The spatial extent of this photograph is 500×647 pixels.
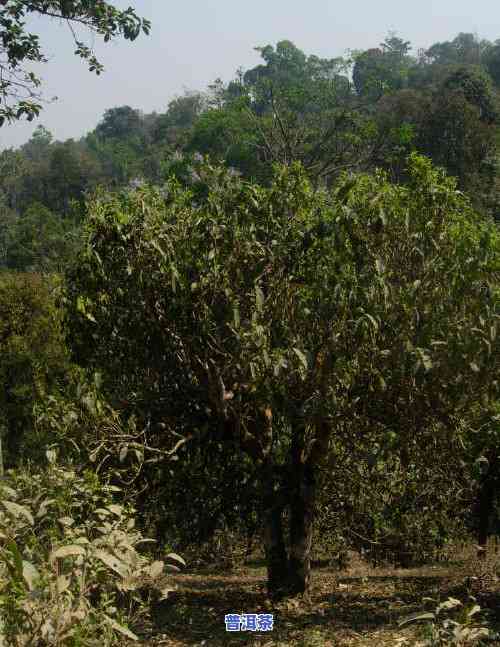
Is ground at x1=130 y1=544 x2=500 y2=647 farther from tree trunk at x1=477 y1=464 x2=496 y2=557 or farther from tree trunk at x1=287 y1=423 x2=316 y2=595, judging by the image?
tree trunk at x1=477 y1=464 x2=496 y2=557

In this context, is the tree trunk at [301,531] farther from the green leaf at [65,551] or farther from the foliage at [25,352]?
the foliage at [25,352]

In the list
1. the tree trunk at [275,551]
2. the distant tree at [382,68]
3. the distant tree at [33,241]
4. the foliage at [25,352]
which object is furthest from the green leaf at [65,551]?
the distant tree at [33,241]

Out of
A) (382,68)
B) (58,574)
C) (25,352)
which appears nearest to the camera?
(58,574)

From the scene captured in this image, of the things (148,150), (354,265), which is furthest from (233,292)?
(148,150)

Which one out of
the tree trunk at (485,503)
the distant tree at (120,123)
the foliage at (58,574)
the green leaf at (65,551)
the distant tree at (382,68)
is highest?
the distant tree at (120,123)

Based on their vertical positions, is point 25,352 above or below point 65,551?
above

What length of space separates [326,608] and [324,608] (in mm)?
17

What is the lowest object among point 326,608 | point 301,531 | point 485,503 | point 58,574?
point 326,608

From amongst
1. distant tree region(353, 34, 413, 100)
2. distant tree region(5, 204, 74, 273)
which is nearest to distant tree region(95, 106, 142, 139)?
distant tree region(353, 34, 413, 100)

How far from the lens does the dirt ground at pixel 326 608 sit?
18.9 ft

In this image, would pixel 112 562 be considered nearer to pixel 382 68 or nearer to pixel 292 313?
pixel 292 313

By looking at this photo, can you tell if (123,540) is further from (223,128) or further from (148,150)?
(148,150)

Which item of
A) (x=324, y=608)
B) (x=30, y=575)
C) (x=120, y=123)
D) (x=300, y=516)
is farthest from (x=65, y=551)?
(x=120, y=123)

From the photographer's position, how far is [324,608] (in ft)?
21.6
